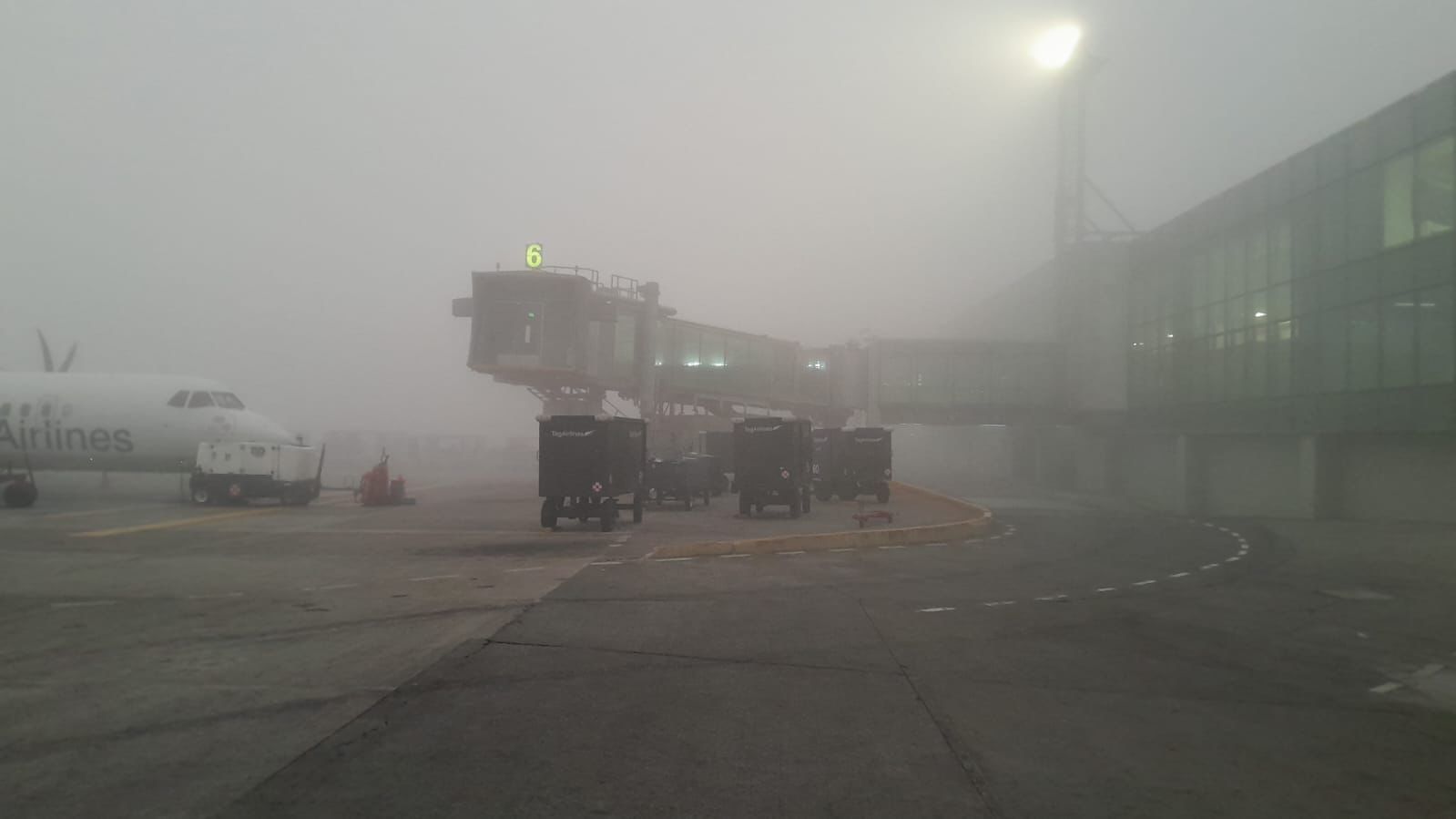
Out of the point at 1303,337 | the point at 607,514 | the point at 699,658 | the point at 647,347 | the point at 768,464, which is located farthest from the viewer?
the point at 647,347

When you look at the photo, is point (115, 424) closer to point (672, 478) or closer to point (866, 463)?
point (672, 478)

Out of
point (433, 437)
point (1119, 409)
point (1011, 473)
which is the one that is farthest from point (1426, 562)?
point (433, 437)

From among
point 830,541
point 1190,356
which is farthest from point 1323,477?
point 830,541

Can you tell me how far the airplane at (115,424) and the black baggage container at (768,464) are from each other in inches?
610

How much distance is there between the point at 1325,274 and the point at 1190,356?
9.43 metres

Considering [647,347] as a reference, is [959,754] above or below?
below

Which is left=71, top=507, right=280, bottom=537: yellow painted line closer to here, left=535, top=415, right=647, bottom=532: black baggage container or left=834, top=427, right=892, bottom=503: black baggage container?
left=535, top=415, right=647, bottom=532: black baggage container

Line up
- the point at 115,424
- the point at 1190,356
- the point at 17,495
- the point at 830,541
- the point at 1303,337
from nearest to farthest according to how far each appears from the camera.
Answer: the point at 830,541 < the point at 17,495 < the point at 115,424 < the point at 1303,337 < the point at 1190,356

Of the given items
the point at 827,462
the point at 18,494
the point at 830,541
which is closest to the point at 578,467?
the point at 830,541

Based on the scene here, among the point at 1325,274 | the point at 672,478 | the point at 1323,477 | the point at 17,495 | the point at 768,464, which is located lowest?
the point at 17,495

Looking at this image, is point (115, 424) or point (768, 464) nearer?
point (768, 464)

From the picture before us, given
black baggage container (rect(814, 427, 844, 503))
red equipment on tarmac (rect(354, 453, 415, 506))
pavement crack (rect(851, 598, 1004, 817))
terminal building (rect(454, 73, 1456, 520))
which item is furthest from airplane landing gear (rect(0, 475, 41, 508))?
pavement crack (rect(851, 598, 1004, 817))

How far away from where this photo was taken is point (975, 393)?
55.1 meters

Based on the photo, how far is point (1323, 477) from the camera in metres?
30.9
